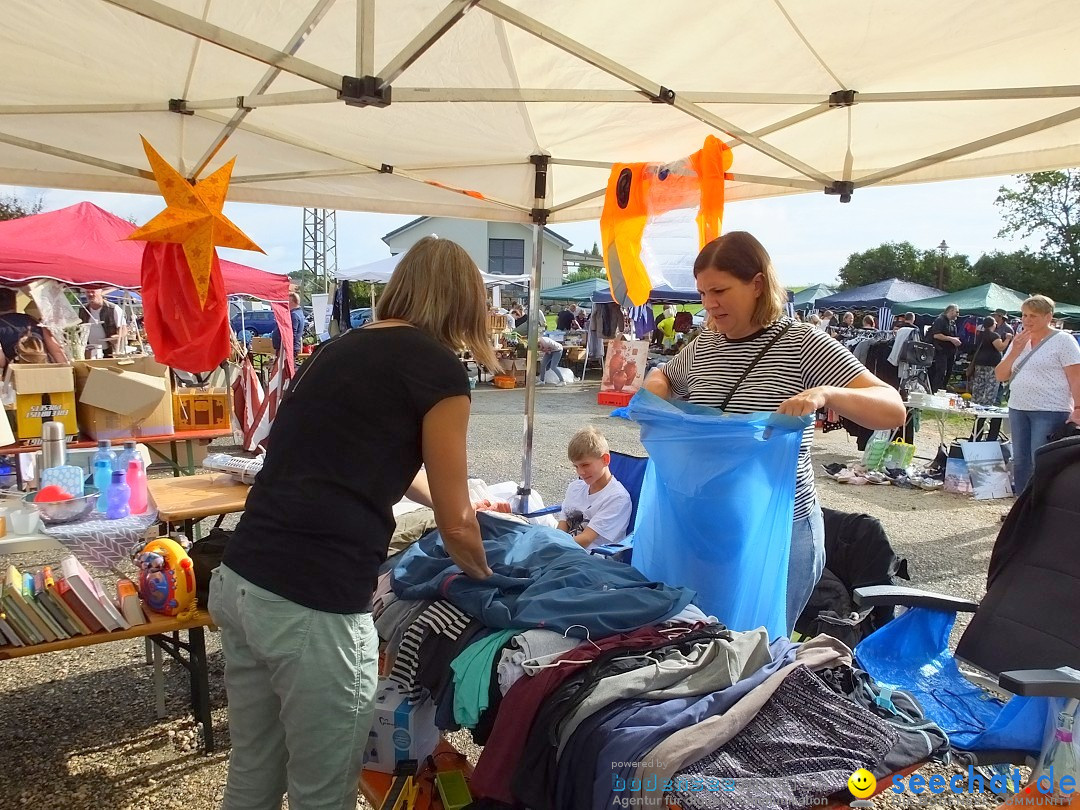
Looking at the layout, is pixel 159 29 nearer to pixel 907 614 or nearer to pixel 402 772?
pixel 402 772

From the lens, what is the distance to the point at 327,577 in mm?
1445

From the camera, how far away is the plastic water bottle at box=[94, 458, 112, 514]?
10.3 feet

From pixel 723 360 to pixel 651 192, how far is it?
1.58 m

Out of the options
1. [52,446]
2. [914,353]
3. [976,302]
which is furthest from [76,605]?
[976,302]

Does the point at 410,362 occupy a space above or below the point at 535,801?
above

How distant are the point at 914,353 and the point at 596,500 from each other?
876cm

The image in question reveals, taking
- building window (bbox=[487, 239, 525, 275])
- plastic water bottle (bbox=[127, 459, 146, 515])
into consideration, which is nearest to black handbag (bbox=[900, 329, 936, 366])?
plastic water bottle (bbox=[127, 459, 146, 515])

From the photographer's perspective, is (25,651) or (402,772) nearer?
(402,772)

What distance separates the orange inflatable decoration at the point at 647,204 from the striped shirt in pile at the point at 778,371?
117 cm

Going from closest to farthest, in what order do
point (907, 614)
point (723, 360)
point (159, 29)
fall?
point (723, 360) → point (907, 614) → point (159, 29)

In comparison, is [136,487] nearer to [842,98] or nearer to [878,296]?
[842,98]

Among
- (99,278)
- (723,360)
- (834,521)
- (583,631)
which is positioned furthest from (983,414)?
(99,278)

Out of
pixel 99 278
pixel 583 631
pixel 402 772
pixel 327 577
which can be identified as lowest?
pixel 402 772

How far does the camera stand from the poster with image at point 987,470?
284 inches
